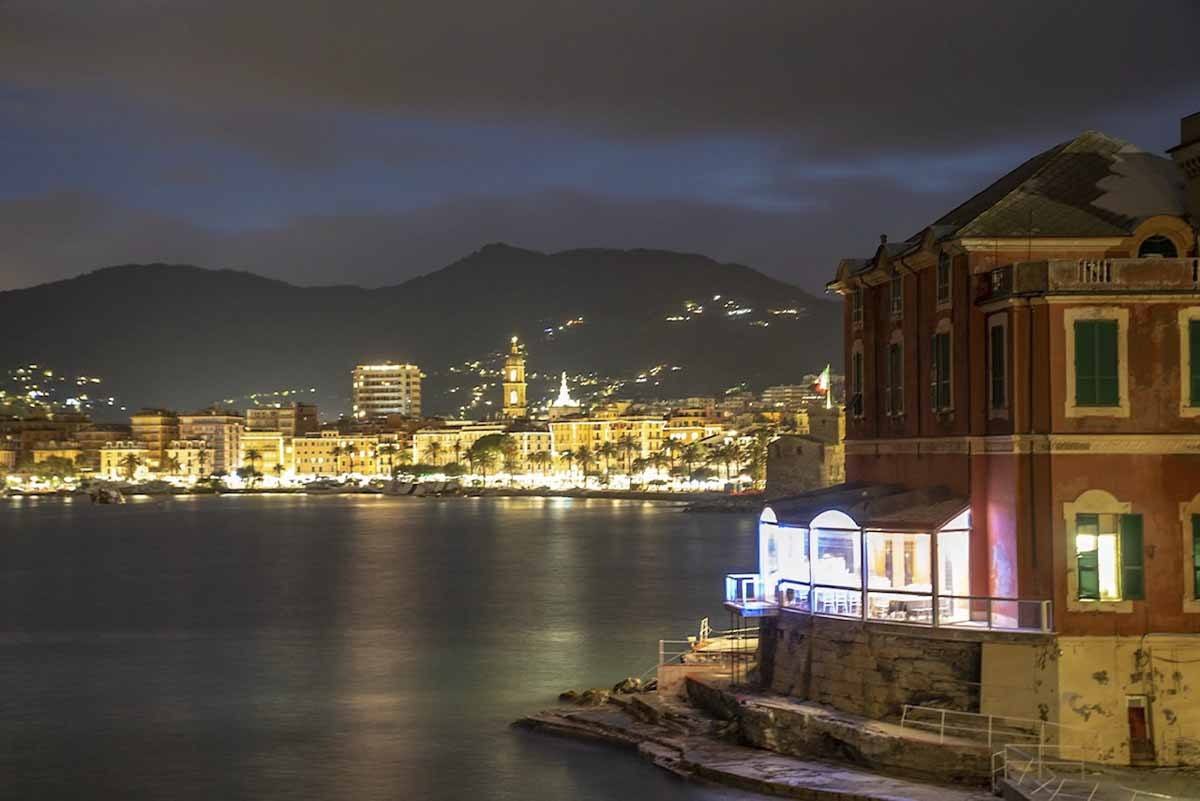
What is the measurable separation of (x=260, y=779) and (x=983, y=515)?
53.3 ft

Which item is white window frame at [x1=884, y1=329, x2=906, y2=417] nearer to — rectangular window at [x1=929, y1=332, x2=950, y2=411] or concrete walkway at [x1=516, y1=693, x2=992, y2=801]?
rectangular window at [x1=929, y1=332, x2=950, y2=411]

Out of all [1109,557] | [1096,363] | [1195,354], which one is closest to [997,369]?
[1096,363]

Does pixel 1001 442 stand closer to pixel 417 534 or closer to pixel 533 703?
pixel 533 703

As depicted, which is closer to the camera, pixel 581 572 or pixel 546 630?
pixel 546 630

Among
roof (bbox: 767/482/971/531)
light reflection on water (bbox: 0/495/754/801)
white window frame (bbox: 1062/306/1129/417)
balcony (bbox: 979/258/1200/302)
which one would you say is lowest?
light reflection on water (bbox: 0/495/754/801)

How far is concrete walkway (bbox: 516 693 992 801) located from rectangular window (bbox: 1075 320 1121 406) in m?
6.41

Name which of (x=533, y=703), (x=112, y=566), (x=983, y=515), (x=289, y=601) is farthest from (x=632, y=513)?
(x=983, y=515)

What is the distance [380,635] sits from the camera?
2468 inches

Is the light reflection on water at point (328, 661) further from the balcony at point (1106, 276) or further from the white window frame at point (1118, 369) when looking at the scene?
the balcony at point (1106, 276)

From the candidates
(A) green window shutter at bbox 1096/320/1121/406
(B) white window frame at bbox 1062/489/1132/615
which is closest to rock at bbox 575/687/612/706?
(B) white window frame at bbox 1062/489/1132/615

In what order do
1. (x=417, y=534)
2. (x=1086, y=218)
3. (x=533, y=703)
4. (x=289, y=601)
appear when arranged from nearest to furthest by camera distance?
(x=1086, y=218), (x=533, y=703), (x=289, y=601), (x=417, y=534)

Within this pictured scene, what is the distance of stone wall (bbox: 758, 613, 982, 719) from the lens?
26031 mm

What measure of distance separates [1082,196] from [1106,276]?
8.58 feet

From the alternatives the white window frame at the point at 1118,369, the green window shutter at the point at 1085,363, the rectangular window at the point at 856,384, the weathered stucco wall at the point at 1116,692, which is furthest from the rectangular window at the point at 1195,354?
the rectangular window at the point at 856,384
